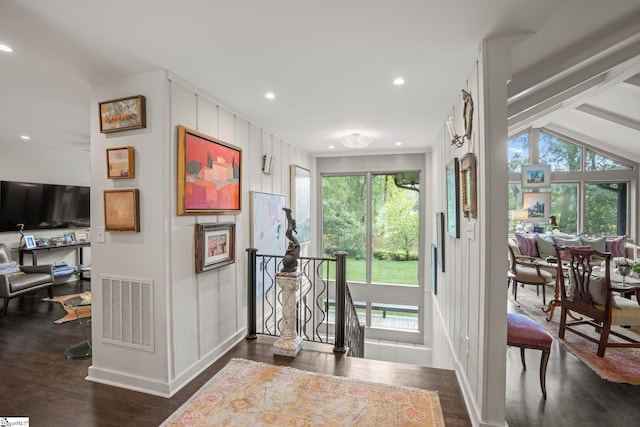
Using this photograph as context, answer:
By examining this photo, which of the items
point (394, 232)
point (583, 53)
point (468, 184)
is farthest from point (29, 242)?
point (583, 53)

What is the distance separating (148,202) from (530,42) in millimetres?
3102

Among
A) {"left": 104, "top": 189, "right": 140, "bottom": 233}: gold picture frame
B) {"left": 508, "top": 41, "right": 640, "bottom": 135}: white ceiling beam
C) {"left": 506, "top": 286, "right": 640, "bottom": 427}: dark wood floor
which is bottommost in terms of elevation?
{"left": 506, "top": 286, "right": 640, "bottom": 427}: dark wood floor

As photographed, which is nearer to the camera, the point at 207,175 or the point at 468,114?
the point at 468,114

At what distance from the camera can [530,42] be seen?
2031mm

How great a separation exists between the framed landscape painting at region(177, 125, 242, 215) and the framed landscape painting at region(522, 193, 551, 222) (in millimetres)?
7223

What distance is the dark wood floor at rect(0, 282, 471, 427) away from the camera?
6.80 feet

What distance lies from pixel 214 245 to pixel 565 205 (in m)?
8.40

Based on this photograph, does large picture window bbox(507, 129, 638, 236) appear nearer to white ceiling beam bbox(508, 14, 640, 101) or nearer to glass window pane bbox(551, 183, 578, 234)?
glass window pane bbox(551, 183, 578, 234)

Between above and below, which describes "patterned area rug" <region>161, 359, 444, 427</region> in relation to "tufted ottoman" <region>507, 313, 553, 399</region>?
below

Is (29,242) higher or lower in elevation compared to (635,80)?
lower

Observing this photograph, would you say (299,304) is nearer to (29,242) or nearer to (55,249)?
(29,242)

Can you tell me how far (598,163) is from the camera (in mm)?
6996

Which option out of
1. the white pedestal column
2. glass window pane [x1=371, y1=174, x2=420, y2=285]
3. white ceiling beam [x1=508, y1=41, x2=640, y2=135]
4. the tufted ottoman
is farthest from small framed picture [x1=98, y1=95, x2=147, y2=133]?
glass window pane [x1=371, y1=174, x2=420, y2=285]

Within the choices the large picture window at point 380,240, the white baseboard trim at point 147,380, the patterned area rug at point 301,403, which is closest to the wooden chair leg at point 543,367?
the patterned area rug at point 301,403
